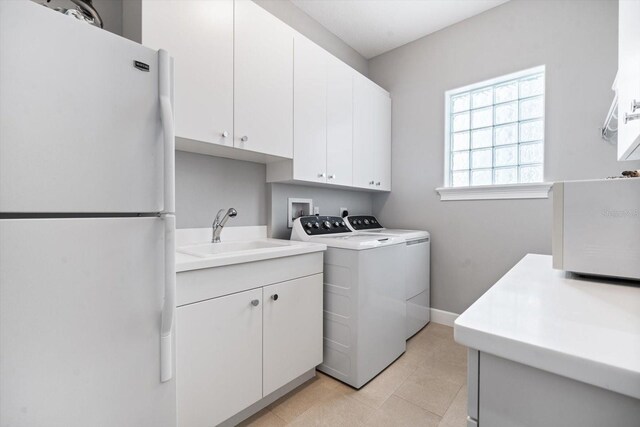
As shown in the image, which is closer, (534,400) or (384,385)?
(534,400)

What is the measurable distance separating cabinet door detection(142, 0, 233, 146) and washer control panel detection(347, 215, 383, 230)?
1485mm

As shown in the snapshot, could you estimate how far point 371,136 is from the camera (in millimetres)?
2746

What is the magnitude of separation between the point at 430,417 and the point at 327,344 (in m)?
0.71

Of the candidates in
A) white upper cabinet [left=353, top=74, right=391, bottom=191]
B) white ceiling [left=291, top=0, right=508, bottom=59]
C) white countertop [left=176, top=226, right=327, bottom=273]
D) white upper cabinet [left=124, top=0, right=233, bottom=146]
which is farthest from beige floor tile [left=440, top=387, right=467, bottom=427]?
white ceiling [left=291, top=0, right=508, bottom=59]

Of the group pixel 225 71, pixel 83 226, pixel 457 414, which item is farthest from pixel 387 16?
pixel 457 414

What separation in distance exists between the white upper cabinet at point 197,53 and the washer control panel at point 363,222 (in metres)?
1.49

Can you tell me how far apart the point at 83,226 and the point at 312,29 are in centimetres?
259

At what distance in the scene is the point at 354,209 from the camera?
302 cm

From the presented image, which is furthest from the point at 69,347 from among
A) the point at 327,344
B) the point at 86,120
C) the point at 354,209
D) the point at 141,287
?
the point at 354,209

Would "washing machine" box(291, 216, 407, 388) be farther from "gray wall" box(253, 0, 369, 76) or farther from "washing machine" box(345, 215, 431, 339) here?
"gray wall" box(253, 0, 369, 76)

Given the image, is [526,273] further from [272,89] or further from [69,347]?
[272,89]

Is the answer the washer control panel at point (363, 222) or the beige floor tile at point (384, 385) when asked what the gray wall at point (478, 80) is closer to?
the washer control panel at point (363, 222)

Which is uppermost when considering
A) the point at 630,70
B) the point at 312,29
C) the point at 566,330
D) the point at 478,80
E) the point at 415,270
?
the point at 312,29

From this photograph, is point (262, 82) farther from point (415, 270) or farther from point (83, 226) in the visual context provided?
point (415, 270)
